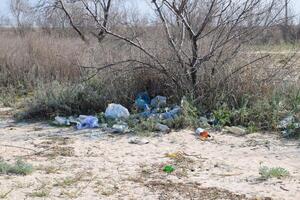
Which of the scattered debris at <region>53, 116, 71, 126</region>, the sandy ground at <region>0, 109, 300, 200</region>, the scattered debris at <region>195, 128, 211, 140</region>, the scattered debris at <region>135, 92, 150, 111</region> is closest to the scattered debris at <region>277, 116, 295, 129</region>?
the sandy ground at <region>0, 109, 300, 200</region>

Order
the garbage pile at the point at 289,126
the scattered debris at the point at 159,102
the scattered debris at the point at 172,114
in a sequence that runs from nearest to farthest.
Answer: the garbage pile at the point at 289,126 < the scattered debris at the point at 172,114 < the scattered debris at the point at 159,102

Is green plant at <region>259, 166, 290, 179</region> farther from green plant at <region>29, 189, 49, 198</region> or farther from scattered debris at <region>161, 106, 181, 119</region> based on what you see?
scattered debris at <region>161, 106, 181, 119</region>

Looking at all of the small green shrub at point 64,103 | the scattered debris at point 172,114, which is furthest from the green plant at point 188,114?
the small green shrub at point 64,103

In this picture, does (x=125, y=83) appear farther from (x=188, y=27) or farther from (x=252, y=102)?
(x=252, y=102)

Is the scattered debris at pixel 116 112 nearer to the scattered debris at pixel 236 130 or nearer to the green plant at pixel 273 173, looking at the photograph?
the scattered debris at pixel 236 130

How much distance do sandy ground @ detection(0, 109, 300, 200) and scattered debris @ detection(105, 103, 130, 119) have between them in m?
0.58

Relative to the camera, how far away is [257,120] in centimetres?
672

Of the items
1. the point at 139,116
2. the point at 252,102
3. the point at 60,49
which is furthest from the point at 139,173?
the point at 60,49

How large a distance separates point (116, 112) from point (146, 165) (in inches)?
90.2

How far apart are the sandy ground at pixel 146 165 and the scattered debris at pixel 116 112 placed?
1.92 ft

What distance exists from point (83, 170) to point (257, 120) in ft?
9.53

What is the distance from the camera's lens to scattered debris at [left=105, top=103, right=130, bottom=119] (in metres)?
7.19

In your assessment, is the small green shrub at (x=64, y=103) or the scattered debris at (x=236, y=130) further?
the small green shrub at (x=64, y=103)

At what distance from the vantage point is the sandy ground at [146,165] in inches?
166
